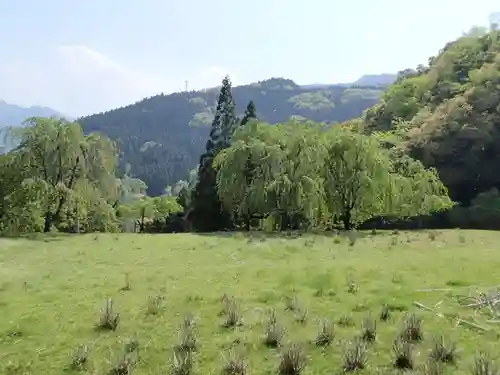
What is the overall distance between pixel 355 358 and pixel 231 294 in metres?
4.97

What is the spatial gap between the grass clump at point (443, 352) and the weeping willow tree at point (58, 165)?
2536 cm

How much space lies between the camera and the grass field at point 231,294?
27.6 ft

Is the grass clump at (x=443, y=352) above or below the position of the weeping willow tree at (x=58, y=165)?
below

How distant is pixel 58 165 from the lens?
30594 millimetres

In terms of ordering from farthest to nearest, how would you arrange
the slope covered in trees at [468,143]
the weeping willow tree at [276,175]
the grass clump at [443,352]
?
the slope covered in trees at [468,143], the weeping willow tree at [276,175], the grass clump at [443,352]

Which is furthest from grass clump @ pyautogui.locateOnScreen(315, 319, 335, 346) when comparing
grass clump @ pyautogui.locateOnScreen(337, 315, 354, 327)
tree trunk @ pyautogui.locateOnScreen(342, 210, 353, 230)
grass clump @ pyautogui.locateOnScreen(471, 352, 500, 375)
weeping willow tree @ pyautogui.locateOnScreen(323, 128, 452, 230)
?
tree trunk @ pyautogui.locateOnScreen(342, 210, 353, 230)

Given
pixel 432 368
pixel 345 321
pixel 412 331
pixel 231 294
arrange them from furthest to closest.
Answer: pixel 231 294
pixel 345 321
pixel 412 331
pixel 432 368

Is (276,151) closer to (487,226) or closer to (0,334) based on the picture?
(487,226)

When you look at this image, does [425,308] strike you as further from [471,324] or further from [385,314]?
[471,324]

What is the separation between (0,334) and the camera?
9688 mm

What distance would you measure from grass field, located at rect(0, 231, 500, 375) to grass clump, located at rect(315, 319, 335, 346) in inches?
6.4

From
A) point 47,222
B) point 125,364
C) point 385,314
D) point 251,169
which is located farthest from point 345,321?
point 47,222

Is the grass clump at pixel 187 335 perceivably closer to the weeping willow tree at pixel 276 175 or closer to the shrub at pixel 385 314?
the shrub at pixel 385 314

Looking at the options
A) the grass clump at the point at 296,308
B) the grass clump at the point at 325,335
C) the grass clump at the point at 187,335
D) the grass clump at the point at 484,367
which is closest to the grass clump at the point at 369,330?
the grass clump at the point at 325,335
